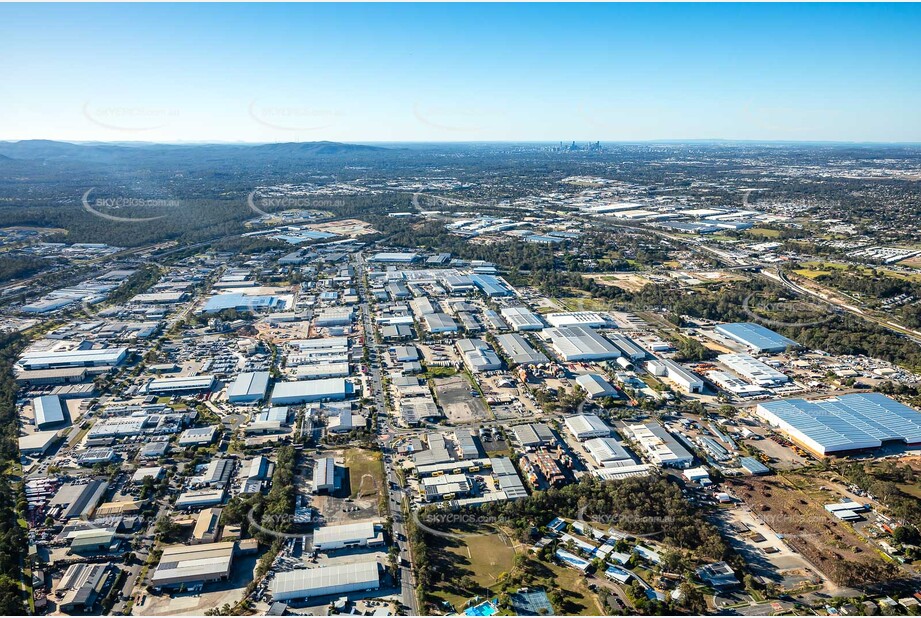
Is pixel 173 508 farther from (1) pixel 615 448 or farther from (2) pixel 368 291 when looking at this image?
(2) pixel 368 291

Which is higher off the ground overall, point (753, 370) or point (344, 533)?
point (753, 370)

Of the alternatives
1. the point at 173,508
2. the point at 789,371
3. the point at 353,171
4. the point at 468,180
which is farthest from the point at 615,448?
the point at 353,171

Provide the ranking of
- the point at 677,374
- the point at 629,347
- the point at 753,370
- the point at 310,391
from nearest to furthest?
the point at 310,391, the point at 677,374, the point at 753,370, the point at 629,347

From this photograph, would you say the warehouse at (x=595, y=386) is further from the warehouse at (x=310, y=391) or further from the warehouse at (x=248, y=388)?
the warehouse at (x=248, y=388)

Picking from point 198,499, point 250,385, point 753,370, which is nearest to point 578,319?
point 753,370

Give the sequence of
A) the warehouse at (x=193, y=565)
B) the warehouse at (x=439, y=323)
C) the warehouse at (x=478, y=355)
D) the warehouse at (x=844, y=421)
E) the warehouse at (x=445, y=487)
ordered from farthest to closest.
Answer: the warehouse at (x=439, y=323) < the warehouse at (x=478, y=355) < the warehouse at (x=844, y=421) < the warehouse at (x=445, y=487) < the warehouse at (x=193, y=565)

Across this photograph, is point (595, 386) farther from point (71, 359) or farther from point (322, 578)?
point (71, 359)

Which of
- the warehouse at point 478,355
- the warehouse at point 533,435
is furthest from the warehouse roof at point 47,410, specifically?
the warehouse at point 533,435

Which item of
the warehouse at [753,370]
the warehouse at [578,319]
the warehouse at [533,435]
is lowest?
the warehouse at [533,435]
